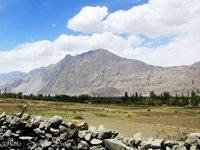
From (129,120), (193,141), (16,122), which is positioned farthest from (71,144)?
(129,120)

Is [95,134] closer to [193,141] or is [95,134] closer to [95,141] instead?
[95,141]

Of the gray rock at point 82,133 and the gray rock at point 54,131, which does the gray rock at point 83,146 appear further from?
the gray rock at point 54,131

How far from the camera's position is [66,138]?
9734 mm

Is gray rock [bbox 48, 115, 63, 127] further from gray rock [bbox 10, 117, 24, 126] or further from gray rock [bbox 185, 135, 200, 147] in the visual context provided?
gray rock [bbox 185, 135, 200, 147]

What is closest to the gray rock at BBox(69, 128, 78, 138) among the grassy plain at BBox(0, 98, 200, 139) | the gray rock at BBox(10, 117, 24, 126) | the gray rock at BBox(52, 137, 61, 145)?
the gray rock at BBox(52, 137, 61, 145)

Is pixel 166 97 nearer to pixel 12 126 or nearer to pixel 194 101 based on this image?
pixel 194 101

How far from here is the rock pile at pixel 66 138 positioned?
8070mm

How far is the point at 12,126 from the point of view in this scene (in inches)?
448

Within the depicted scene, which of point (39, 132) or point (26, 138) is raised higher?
point (39, 132)

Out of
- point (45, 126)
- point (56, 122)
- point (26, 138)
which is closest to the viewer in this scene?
point (56, 122)

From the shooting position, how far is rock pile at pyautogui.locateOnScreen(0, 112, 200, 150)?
318 inches

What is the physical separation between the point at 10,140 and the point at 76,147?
364 cm

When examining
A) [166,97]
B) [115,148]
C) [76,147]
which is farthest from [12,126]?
[166,97]

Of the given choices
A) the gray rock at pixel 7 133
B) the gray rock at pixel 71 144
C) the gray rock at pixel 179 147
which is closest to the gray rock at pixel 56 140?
the gray rock at pixel 71 144
